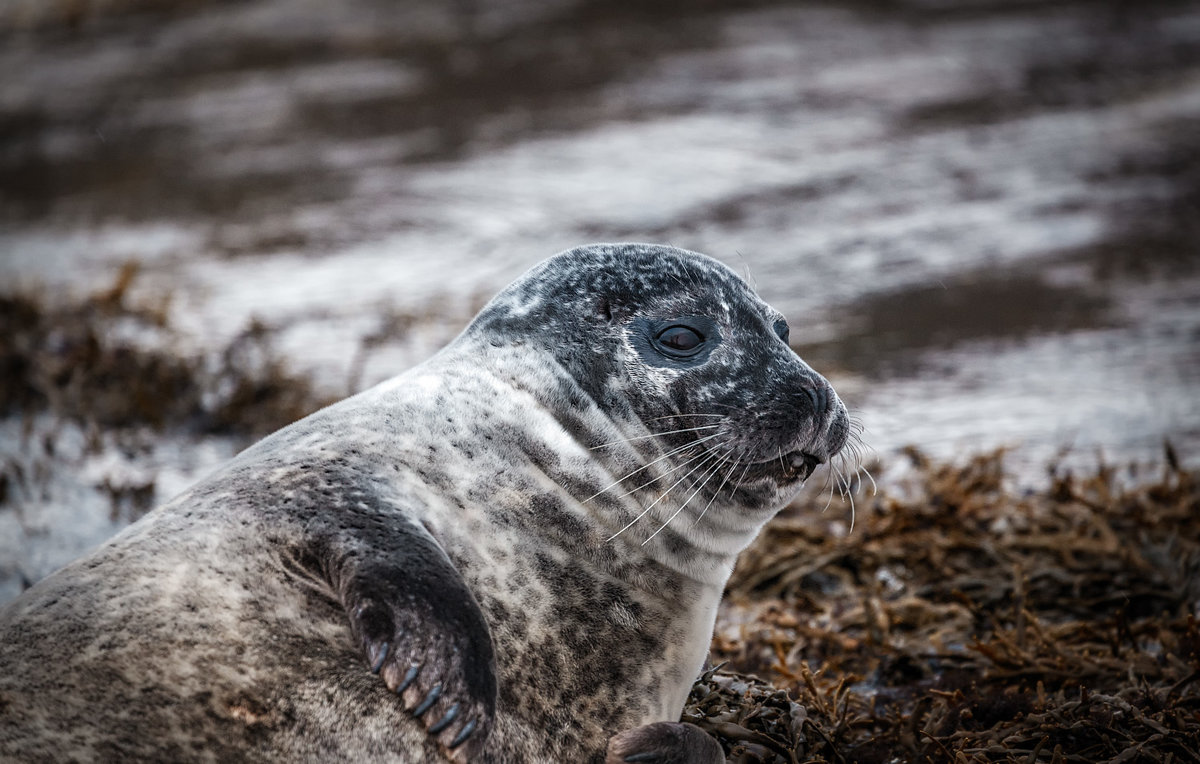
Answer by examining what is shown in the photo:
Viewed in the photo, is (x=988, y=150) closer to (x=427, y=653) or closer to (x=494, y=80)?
(x=494, y=80)

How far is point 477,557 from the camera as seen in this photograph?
2447 mm

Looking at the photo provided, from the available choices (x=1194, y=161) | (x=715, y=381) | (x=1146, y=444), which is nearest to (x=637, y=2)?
(x=1194, y=161)

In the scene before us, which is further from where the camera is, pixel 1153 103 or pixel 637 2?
pixel 637 2

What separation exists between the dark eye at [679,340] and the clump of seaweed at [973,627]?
0.88 m

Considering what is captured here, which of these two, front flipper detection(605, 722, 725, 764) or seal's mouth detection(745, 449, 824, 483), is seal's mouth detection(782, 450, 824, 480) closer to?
seal's mouth detection(745, 449, 824, 483)

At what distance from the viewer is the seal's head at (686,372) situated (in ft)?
8.88

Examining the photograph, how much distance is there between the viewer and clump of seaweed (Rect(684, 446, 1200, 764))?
310cm

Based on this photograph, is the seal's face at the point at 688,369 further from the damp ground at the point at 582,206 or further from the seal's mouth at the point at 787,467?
the damp ground at the point at 582,206

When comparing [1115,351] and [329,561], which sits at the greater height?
[329,561]

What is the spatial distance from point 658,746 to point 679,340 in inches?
32.9

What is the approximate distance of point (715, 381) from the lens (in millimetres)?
2736

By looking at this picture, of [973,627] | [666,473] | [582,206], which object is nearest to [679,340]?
[666,473]

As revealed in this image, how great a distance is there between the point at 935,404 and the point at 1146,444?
35.6 inches

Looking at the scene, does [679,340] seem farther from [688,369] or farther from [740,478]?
[740,478]
